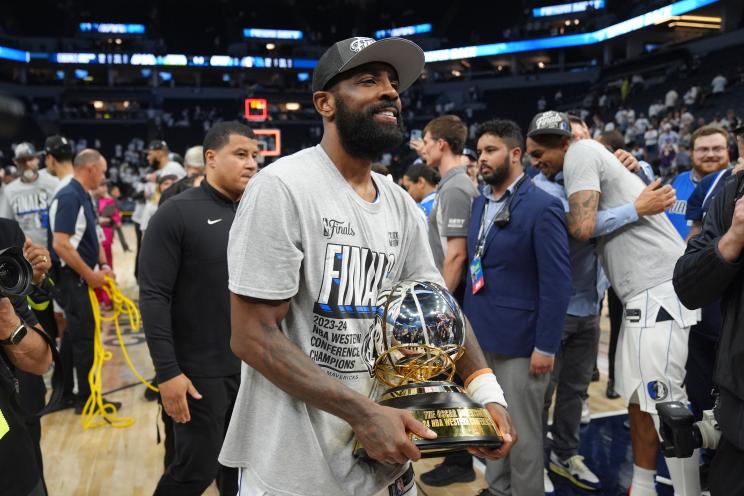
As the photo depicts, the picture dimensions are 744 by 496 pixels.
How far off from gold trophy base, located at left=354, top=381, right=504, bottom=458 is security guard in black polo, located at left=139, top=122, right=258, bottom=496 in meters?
1.53

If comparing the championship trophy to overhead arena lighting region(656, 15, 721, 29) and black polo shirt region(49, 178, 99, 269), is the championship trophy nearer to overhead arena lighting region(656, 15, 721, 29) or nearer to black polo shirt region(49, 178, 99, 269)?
black polo shirt region(49, 178, 99, 269)

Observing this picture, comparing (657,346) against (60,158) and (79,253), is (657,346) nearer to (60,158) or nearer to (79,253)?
(79,253)

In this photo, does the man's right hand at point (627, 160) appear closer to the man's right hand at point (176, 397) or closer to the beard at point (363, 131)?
the beard at point (363, 131)

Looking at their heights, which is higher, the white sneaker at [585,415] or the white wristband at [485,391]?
the white wristband at [485,391]

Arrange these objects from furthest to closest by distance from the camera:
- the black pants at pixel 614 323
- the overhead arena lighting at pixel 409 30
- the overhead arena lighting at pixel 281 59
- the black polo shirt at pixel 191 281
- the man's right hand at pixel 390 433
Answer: the overhead arena lighting at pixel 409 30
the overhead arena lighting at pixel 281 59
the black pants at pixel 614 323
the black polo shirt at pixel 191 281
the man's right hand at pixel 390 433

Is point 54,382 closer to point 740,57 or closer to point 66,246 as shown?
point 66,246

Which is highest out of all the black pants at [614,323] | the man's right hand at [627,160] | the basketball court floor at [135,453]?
the man's right hand at [627,160]

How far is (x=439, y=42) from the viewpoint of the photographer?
4134cm

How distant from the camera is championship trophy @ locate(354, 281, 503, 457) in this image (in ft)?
4.18

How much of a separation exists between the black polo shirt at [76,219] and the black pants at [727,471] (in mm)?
4160

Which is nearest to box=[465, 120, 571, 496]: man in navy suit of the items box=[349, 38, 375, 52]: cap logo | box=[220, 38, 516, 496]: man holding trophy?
box=[220, 38, 516, 496]: man holding trophy

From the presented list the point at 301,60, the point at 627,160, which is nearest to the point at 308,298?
the point at 627,160

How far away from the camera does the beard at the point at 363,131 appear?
154 cm

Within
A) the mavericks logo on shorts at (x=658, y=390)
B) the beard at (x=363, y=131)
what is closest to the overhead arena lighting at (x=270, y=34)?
the mavericks logo on shorts at (x=658, y=390)
